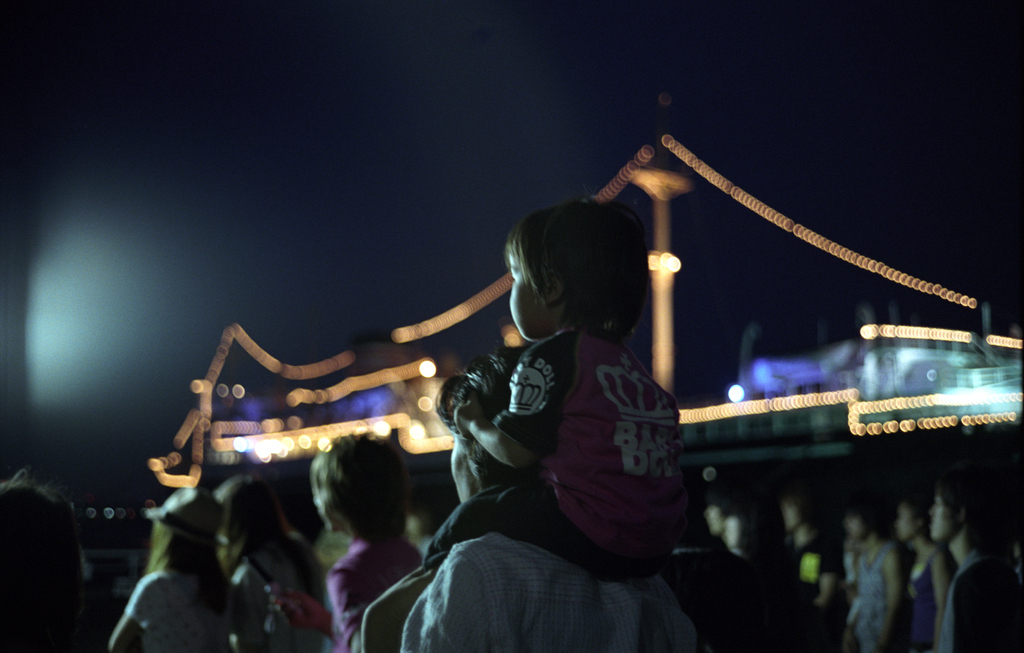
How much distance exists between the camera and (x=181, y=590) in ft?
8.68

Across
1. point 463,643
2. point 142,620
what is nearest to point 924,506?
point 142,620

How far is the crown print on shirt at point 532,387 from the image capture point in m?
1.11

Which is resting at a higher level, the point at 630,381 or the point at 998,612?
the point at 630,381

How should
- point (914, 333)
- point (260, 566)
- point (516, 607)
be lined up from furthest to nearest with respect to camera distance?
point (914, 333), point (260, 566), point (516, 607)

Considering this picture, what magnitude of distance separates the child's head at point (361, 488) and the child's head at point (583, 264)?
1.24 meters

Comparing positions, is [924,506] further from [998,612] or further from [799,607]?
[799,607]

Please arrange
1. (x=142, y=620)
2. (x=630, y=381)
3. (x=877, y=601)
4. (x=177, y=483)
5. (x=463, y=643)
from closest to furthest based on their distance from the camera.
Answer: (x=463, y=643) < (x=630, y=381) < (x=142, y=620) < (x=877, y=601) < (x=177, y=483)

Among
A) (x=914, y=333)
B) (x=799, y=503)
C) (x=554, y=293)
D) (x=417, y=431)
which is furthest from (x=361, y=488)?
(x=417, y=431)

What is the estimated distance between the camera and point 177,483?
55125 mm

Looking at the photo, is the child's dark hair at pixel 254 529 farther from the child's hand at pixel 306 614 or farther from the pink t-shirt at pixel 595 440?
the pink t-shirt at pixel 595 440

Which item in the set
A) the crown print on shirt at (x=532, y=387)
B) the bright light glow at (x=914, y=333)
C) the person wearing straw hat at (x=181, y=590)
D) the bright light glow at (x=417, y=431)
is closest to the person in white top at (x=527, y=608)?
the crown print on shirt at (x=532, y=387)

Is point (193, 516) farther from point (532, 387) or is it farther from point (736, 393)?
point (736, 393)

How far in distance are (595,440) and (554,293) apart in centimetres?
25

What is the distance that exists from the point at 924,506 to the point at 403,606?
430 centimetres
